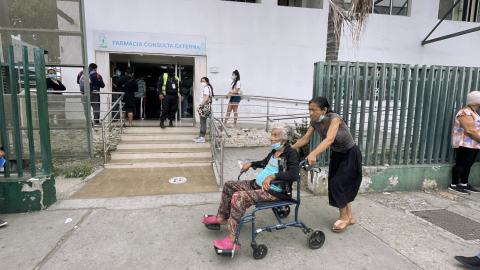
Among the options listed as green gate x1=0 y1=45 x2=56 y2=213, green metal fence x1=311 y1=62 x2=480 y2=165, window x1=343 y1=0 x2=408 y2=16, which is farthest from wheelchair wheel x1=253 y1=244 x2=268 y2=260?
window x1=343 y1=0 x2=408 y2=16

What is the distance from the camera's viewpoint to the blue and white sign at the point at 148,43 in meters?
8.40

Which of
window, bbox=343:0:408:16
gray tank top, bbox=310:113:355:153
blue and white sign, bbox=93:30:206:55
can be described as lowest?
gray tank top, bbox=310:113:355:153

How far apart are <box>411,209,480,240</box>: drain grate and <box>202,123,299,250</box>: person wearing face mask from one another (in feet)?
7.39

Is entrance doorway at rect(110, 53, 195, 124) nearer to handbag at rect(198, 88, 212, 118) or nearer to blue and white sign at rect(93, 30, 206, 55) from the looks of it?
blue and white sign at rect(93, 30, 206, 55)

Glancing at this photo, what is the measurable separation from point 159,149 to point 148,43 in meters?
3.87

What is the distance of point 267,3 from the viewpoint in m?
9.24

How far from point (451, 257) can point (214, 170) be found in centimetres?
414

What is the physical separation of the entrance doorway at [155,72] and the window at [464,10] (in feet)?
35.1

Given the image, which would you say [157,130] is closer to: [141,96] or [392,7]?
[141,96]

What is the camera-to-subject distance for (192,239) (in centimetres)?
308

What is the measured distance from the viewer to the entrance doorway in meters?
9.29

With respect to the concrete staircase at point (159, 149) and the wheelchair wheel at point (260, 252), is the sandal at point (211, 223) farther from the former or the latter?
the concrete staircase at point (159, 149)

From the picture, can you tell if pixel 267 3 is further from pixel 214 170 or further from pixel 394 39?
pixel 214 170

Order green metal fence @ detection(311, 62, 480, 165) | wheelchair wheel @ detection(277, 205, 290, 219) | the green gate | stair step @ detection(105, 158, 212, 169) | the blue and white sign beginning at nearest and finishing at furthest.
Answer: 1. wheelchair wheel @ detection(277, 205, 290, 219)
2. the green gate
3. green metal fence @ detection(311, 62, 480, 165)
4. stair step @ detection(105, 158, 212, 169)
5. the blue and white sign
